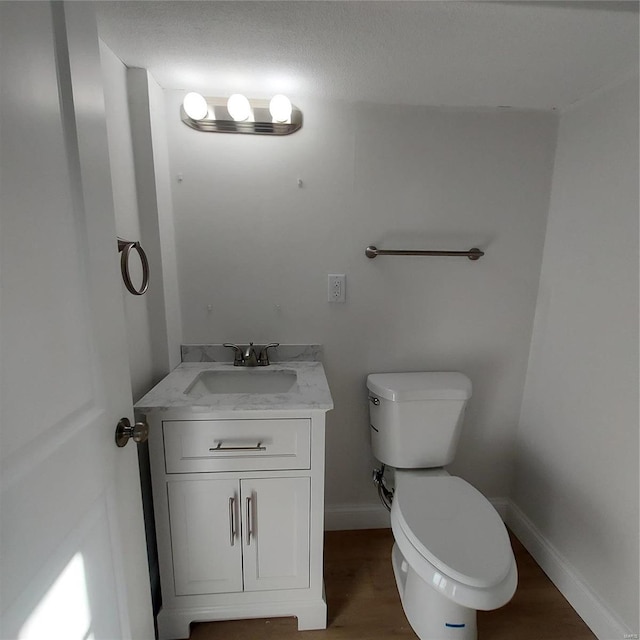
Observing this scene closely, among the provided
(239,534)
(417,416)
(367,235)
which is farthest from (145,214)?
(417,416)

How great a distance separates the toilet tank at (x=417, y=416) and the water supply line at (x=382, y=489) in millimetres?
134

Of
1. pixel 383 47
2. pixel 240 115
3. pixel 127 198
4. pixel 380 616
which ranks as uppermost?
pixel 383 47

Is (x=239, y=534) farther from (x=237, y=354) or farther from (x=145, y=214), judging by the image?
(x=145, y=214)

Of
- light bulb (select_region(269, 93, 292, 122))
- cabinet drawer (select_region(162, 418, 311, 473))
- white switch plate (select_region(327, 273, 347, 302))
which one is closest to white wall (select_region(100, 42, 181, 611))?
cabinet drawer (select_region(162, 418, 311, 473))

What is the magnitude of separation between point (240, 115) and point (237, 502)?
4.53ft

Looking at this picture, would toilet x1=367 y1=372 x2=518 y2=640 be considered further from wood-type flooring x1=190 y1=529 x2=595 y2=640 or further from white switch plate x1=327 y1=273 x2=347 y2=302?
white switch plate x1=327 y1=273 x2=347 y2=302

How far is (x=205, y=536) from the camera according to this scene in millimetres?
1189

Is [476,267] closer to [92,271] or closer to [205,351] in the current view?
[205,351]

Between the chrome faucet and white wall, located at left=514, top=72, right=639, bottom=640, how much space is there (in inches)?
48.9

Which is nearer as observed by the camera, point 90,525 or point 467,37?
point 90,525

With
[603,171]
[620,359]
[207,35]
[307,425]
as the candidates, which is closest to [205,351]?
[307,425]

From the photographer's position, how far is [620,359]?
119cm

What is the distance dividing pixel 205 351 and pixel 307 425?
639 millimetres

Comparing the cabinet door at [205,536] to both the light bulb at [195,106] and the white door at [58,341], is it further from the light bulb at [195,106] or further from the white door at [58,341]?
the light bulb at [195,106]
